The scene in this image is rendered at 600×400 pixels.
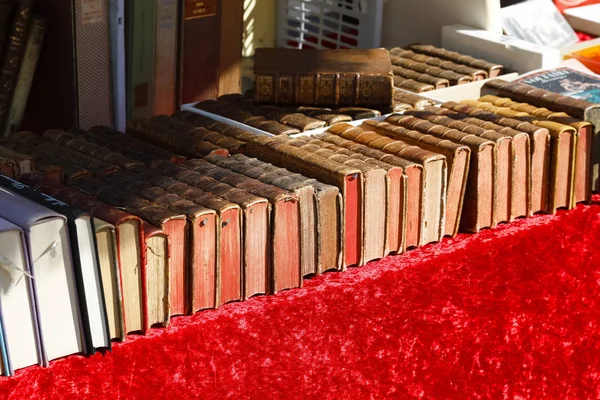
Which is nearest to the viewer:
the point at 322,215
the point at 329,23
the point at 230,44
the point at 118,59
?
the point at 322,215

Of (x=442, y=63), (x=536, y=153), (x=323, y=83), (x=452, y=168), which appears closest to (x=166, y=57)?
(x=323, y=83)

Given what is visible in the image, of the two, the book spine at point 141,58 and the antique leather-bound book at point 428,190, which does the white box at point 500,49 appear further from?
the book spine at point 141,58

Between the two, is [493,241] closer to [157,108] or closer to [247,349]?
[247,349]

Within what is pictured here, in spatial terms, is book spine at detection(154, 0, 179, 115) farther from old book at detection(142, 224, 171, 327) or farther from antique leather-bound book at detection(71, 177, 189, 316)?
old book at detection(142, 224, 171, 327)

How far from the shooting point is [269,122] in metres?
4.69

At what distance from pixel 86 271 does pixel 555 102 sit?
2568 mm

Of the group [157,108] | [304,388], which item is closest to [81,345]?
[304,388]

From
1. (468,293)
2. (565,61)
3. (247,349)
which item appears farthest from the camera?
(565,61)

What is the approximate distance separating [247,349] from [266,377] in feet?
0.52

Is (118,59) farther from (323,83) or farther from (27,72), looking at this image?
(323,83)

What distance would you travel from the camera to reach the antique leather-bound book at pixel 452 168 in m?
4.27

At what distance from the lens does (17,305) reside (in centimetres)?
315

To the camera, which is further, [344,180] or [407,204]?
[407,204]

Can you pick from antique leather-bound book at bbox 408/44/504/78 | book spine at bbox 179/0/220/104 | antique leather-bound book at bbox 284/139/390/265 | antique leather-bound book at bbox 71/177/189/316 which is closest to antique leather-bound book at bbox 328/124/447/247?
antique leather-bound book at bbox 284/139/390/265
